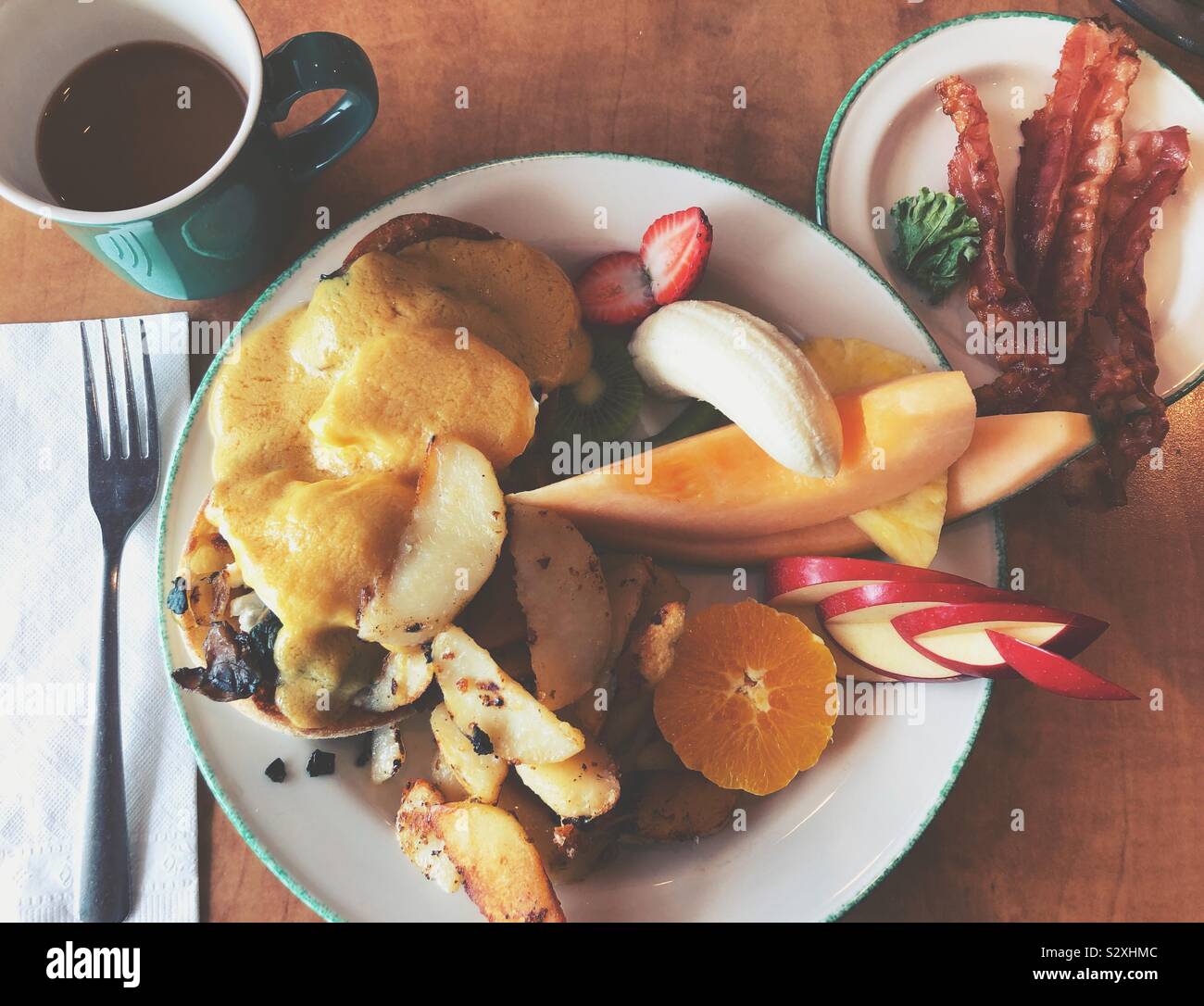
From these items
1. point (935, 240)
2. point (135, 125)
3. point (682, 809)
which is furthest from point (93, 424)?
point (935, 240)

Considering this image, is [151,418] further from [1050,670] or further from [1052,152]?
[1052,152]

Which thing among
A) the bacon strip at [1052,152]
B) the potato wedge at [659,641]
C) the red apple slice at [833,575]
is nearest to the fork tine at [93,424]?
the potato wedge at [659,641]

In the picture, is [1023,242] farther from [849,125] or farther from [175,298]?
[175,298]

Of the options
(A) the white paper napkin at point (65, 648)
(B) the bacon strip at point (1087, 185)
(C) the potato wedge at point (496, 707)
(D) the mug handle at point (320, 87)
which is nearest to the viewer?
(C) the potato wedge at point (496, 707)

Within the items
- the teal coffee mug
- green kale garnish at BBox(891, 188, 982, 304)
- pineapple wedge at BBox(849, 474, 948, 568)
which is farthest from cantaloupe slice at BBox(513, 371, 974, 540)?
the teal coffee mug

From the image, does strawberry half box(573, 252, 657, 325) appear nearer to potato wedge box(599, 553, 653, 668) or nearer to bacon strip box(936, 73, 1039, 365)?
potato wedge box(599, 553, 653, 668)

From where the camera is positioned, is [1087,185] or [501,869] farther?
[1087,185]

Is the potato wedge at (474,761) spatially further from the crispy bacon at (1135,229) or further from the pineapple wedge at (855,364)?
the crispy bacon at (1135,229)

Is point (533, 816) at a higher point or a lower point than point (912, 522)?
lower
